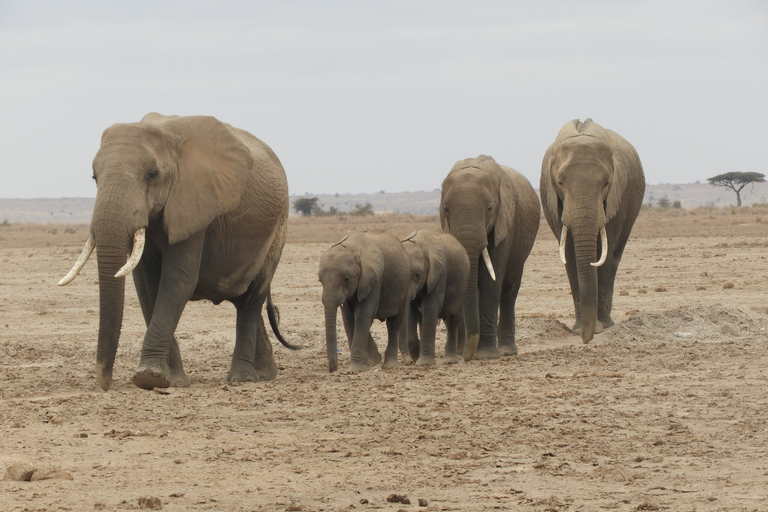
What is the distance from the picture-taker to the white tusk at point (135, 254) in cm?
805

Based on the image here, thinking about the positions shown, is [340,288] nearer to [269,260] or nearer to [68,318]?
[269,260]

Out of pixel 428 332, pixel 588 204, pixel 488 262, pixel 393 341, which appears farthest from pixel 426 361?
pixel 588 204

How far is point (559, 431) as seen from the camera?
6.82 metres

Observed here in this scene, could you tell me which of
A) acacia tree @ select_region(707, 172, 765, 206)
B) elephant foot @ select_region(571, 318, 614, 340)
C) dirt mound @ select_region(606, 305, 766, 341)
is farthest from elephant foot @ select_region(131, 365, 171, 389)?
acacia tree @ select_region(707, 172, 765, 206)

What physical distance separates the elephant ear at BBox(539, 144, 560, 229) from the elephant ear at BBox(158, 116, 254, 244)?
4267 millimetres

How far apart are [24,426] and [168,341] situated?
5.97 ft

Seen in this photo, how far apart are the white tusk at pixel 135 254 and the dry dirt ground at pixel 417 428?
90cm

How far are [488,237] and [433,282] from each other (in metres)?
1.27

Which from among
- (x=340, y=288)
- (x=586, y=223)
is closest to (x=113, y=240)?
(x=340, y=288)

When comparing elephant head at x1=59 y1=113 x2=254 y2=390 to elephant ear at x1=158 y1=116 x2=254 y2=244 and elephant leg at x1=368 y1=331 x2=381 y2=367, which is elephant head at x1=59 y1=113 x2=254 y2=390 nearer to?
elephant ear at x1=158 y1=116 x2=254 y2=244

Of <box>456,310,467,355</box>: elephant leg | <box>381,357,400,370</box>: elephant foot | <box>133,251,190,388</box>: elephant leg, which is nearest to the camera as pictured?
<box>133,251,190,388</box>: elephant leg

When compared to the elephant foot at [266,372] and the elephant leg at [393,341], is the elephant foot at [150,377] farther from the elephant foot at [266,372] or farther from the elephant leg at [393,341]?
the elephant leg at [393,341]

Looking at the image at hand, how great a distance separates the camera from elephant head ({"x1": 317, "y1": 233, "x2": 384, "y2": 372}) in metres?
9.81

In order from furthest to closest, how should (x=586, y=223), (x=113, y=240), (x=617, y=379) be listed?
(x=586, y=223)
(x=617, y=379)
(x=113, y=240)
